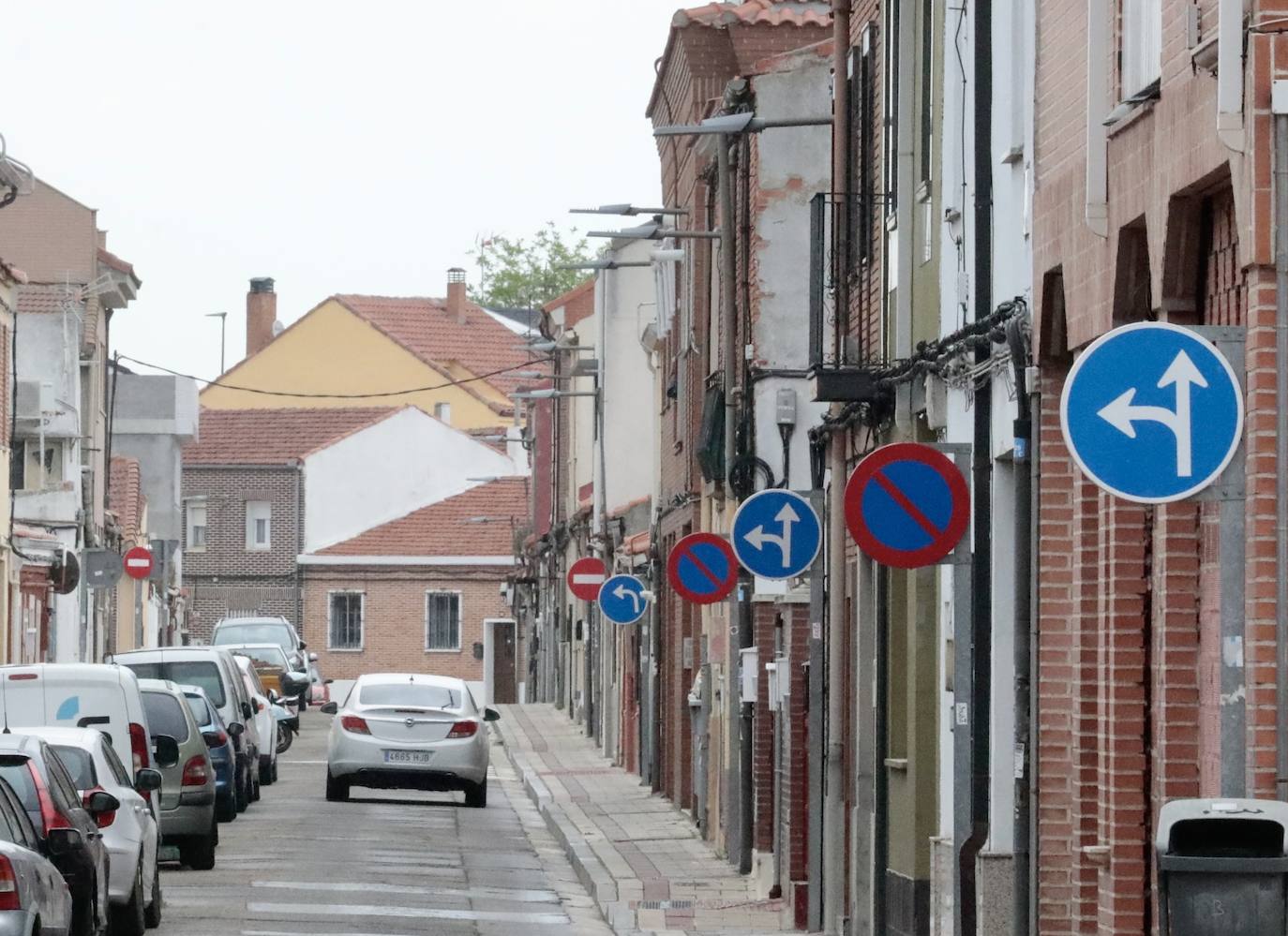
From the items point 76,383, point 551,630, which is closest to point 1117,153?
point 76,383

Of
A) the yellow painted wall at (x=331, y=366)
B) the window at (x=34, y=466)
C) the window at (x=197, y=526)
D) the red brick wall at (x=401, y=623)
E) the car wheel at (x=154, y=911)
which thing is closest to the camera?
the car wheel at (x=154, y=911)

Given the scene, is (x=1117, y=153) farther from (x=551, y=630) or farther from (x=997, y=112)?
(x=551, y=630)

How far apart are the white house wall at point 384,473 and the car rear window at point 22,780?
66.3m

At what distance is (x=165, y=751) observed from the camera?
2339 centimetres

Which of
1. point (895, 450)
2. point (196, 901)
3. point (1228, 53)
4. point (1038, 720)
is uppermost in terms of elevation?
point (1228, 53)

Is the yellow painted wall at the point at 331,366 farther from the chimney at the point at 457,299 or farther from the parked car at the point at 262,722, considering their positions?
the parked car at the point at 262,722

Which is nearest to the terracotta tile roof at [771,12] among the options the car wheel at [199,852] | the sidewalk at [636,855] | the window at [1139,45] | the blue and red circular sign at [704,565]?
the blue and red circular sign at [704,565]

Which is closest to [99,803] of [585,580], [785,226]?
[785,226]

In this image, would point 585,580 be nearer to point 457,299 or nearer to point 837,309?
point 837,309

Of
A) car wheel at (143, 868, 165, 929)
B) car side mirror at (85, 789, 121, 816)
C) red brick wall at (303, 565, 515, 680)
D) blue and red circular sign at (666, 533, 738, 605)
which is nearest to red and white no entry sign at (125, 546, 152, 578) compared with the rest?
blue and red circular sign at (666, 533, 738, 605)

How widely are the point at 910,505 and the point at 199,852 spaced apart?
1198 cm

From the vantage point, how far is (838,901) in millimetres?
18750

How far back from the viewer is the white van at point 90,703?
2188cm

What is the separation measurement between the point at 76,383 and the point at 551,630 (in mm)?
12063
